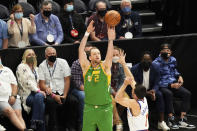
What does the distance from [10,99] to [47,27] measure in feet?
6.62

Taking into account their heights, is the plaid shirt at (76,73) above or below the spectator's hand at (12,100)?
above

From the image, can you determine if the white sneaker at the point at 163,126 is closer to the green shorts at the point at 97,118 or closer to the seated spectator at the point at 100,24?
the seated spectator at the point at 100,24

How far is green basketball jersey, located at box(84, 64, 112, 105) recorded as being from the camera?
8.07 m

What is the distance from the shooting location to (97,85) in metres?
8.09

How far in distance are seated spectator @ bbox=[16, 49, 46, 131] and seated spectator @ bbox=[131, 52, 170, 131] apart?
2066mm

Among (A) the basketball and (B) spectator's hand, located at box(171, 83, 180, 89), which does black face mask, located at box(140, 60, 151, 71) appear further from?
(A) the basketball

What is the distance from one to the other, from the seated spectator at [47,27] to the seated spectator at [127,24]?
1.42m

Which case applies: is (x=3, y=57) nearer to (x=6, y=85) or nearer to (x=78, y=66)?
(x=6, y=85)

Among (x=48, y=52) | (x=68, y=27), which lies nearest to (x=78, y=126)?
(x=48, y=52)

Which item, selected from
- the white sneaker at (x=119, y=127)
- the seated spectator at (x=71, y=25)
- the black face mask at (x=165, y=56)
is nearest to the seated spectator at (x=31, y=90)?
the seated spectator at (x=71, y=25)

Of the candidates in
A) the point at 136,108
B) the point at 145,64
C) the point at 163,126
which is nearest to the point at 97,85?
the point at 136,108

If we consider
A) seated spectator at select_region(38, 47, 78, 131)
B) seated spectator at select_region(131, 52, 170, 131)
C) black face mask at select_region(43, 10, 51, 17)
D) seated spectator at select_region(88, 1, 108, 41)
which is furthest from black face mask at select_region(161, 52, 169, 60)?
black face mask at select_region(43, 10, 51, 17)

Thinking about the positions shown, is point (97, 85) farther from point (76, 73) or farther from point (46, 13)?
point (46, 13)

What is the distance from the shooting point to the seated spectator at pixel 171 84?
10.4 metres
